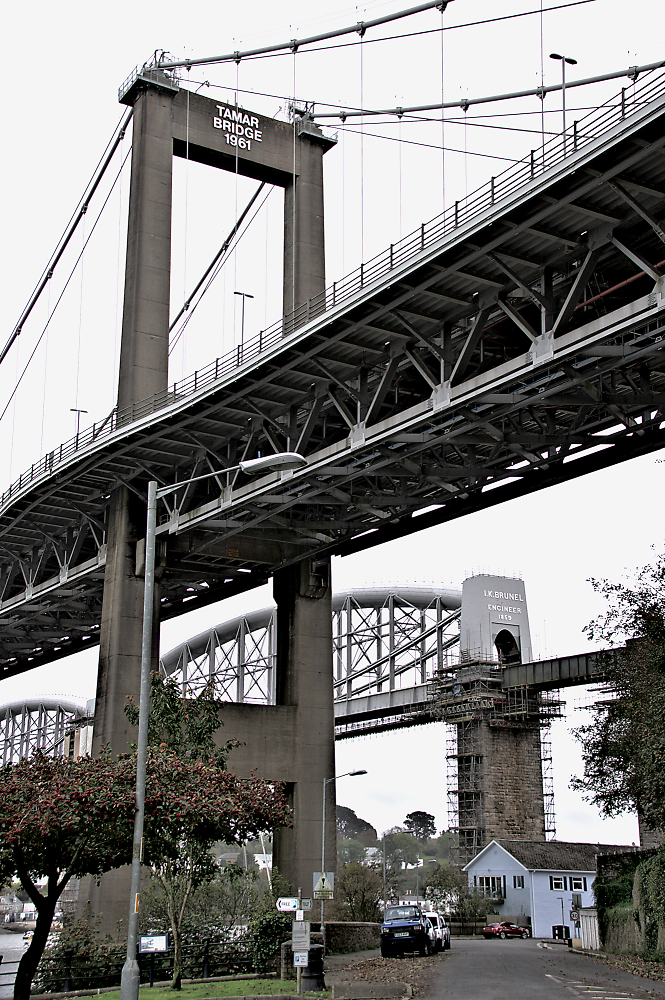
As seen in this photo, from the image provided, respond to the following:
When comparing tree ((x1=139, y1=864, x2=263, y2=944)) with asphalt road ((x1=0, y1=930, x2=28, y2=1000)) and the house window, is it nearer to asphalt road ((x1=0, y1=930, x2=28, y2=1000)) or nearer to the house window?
asphalt road ((x1=0, y1=930, x2=28, y2=1000))

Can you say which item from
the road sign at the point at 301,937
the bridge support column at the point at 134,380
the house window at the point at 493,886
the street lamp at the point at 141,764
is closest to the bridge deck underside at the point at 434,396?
the bridge support column at the point at 134,380

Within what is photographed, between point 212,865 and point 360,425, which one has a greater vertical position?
point 360,425

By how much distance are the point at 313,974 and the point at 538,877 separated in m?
46.7

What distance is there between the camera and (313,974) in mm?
28109

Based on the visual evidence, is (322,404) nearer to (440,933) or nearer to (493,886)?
(440,933)

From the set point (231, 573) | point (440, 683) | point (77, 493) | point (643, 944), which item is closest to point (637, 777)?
point (643, 944)

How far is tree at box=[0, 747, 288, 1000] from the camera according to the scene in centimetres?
2320

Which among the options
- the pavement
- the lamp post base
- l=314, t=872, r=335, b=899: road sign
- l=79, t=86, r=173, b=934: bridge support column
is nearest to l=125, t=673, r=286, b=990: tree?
the pavement

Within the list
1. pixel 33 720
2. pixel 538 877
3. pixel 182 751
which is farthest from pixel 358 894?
pixel 33 720

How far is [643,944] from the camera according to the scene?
38000 mm

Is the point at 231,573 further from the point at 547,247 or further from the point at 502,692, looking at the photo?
the point at 502,692

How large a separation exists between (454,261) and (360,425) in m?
6.53

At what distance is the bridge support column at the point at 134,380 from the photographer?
142ft

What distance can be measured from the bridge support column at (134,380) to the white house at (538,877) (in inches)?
1380
